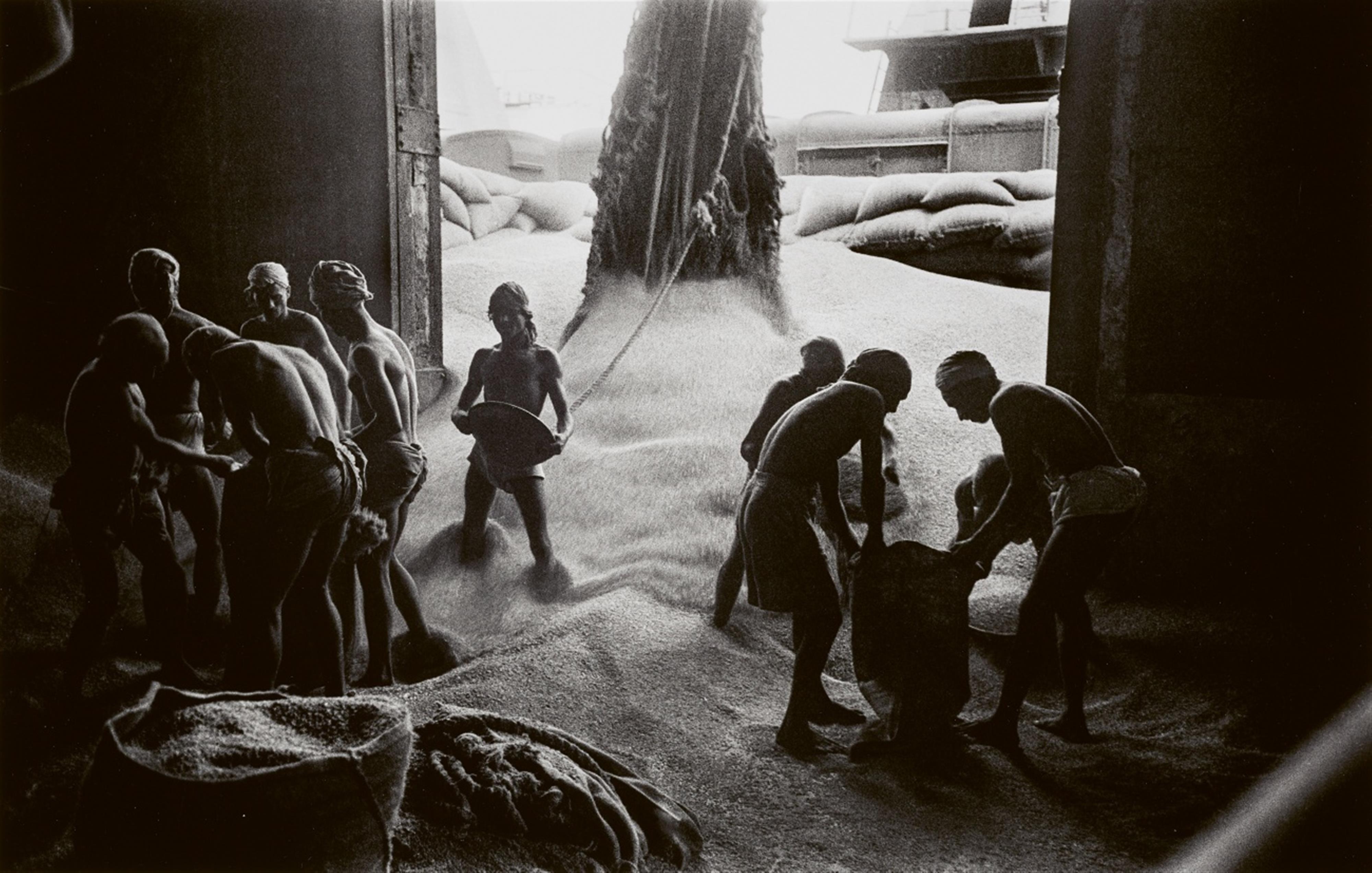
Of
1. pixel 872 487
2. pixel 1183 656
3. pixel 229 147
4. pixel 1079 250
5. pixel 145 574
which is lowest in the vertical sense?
pixel 1183 656

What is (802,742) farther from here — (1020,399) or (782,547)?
(1020,399)

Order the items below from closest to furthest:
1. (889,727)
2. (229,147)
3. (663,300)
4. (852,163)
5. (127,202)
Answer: (889,727) → (127,202) → (229,147) → (663,300) → (852,163)

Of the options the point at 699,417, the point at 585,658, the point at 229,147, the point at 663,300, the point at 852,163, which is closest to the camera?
the point at 585,658

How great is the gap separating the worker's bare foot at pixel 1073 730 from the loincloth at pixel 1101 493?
73 cm

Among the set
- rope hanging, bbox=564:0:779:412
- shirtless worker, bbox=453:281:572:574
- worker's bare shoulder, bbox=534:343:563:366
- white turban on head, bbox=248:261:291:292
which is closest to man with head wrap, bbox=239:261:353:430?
white turban on head, bbox=248:261:291:292

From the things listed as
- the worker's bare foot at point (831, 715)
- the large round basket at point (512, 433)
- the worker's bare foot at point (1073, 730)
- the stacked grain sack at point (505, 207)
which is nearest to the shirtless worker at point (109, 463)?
the large round basket at point (512, 433)

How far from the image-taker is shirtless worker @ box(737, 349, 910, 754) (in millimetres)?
4086

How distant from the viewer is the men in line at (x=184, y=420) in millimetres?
4121

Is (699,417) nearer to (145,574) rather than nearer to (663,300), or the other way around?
(663,300)

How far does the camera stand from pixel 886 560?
405cm

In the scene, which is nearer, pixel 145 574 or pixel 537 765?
pixel 537 765

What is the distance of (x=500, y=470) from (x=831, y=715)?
2182 mm

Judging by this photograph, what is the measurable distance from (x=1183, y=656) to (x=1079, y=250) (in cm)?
186

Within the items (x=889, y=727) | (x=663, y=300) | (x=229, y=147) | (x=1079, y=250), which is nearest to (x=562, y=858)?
(x=889, y=727)
